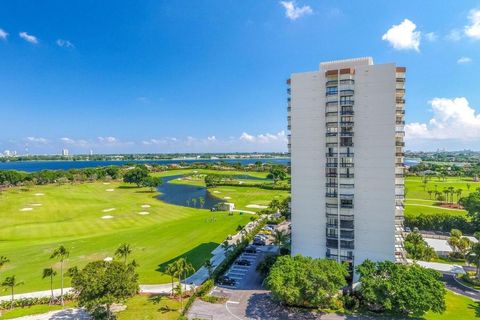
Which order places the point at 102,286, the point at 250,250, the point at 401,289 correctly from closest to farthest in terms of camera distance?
Answer: the point at 102,286 → the point at 401,289 → the point at 250,250

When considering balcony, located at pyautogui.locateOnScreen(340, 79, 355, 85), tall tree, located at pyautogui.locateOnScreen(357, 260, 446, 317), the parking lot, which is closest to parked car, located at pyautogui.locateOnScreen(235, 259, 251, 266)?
the parking lot

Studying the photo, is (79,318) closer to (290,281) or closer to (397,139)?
(290,281)

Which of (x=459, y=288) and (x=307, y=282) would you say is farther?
(x=459, y=288)

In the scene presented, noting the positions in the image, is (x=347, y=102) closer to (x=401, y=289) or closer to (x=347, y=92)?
(x=347, y=92)

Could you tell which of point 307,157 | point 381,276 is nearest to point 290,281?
point 381,276

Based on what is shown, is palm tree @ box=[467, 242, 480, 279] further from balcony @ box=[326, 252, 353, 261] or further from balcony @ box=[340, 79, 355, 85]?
balcony @ box=[340, 79, 355, 85]

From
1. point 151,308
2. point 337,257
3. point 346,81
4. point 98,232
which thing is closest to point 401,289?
point 337,257

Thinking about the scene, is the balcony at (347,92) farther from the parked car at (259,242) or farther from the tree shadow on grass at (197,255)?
the tree shadow on grass at (197,255)

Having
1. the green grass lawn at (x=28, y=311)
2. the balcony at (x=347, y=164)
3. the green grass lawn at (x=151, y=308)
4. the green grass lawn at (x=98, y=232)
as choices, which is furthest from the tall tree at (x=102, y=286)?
the balcony at (x=347, y=164)
